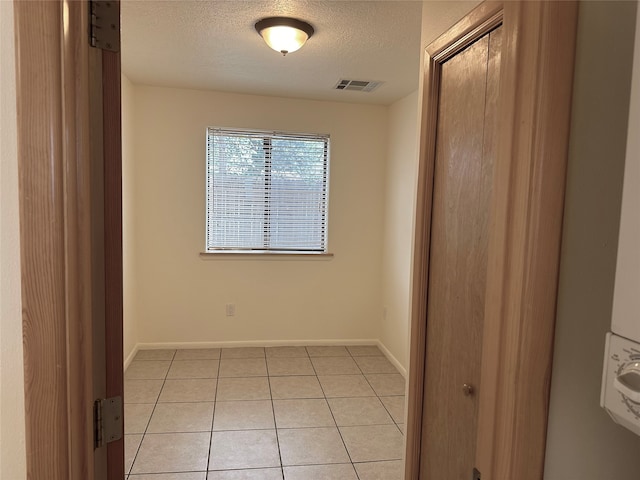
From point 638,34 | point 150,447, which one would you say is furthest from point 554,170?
point 150,447

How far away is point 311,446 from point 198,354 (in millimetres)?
1875

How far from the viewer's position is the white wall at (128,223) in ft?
A: 12.1

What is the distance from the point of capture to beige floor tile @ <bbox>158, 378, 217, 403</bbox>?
3.26 metres

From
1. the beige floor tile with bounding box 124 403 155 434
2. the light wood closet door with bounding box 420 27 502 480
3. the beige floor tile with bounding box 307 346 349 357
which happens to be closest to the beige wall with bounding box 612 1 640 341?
the light wood closet door with bounding box 420 27 502 480

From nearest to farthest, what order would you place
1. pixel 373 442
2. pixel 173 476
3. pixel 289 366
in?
pixel 173 476 < pixel 373 442 < pixel 289 366

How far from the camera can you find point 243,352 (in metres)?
4.25

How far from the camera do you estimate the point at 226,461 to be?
8.13 feet

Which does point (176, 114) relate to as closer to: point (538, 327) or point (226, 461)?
point (226, 461)

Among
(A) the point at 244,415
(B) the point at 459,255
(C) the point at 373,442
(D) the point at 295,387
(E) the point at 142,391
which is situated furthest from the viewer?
(D) the point at 295,387

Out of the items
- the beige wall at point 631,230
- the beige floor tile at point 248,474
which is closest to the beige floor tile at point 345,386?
the beige floor tile at point 248,474

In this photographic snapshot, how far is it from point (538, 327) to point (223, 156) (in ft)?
12.3

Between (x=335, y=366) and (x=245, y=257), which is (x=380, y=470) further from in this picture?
(x=245, y=257)

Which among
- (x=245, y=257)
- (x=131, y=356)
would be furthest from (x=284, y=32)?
(x=131, y=356)

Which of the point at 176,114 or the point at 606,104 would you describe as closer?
the point at 606,104
